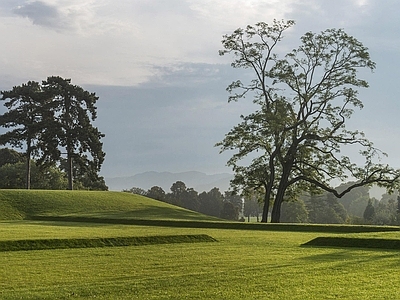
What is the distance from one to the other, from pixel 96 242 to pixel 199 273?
8.29 m

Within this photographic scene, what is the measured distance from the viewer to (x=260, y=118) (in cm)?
4125

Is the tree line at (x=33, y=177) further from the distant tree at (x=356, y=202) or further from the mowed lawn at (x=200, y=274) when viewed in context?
the distant tree at (x=356, y=202)

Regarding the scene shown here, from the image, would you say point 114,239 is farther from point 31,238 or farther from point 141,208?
point 141,208

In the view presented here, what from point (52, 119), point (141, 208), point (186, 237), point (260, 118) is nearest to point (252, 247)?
point (186, 237)

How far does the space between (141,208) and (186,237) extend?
2362 cm

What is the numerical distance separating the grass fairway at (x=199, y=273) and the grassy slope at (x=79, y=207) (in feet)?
70.8

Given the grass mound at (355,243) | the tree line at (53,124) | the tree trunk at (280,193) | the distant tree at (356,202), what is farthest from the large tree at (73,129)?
the distant tree at (356,202)

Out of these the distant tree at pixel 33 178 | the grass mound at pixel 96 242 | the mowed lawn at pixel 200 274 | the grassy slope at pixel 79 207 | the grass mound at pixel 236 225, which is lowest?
the mowed lawn at pixel 200 274

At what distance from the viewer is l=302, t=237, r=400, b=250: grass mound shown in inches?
743

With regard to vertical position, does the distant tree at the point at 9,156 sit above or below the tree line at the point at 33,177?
above

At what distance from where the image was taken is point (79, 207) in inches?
1652

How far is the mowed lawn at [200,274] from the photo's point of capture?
9234mm

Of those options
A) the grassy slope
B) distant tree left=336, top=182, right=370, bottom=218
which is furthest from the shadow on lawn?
distant tree left=336, top=182, right=370, bottom=218

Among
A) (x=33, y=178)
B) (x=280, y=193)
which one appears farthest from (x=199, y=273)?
(x=33, y=178)
